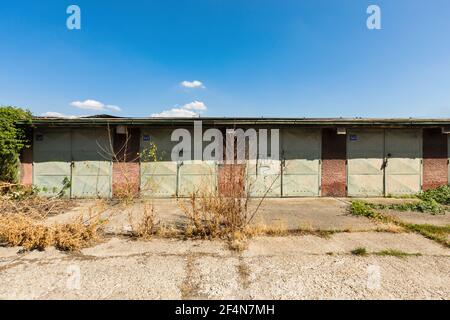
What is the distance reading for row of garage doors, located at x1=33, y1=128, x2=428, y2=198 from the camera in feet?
29.3

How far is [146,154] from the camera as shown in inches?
354

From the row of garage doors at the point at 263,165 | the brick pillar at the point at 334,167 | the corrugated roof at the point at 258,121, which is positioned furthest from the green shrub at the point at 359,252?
the corrugated roof at the point at 258,121

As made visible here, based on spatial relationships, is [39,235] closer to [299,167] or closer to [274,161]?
[274,161]

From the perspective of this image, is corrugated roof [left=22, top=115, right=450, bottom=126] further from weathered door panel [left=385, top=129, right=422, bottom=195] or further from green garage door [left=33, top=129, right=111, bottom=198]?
weathered door panel [left=385, top=129, right=422, bottom=195]

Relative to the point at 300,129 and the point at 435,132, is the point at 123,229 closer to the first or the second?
the point at 300,129

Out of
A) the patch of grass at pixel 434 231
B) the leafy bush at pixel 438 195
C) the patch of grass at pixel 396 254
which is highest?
the leafy bush at pixel 438 195

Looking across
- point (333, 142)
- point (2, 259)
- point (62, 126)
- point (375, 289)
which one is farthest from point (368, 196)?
point (62, 126)

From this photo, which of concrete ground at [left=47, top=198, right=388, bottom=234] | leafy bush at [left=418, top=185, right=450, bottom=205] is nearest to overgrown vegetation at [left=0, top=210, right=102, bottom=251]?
concrete ground at [left=47, top=198, right=388, bottom=234]

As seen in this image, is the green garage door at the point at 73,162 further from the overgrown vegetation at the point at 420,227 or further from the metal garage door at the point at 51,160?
the overgrown vegetation at the point at 420,227

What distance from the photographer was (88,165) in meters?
8.95

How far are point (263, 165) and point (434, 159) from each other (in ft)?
23.1

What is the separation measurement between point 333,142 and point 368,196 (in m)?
2.60

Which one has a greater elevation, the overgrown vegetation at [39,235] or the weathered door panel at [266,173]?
the weathered door panel at [266,173]

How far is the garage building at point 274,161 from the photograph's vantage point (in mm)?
8898
